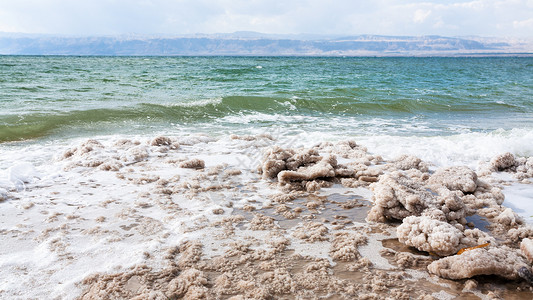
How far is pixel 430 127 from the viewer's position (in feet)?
30.7

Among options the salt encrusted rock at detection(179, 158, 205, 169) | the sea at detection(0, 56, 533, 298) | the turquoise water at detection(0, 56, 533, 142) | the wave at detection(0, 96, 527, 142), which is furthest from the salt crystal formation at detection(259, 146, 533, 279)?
the wave at detection(0, 96, 527, 142)

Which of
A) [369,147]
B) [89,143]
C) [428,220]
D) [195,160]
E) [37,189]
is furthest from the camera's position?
[369,147]

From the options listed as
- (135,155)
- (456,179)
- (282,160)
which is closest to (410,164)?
(456,179)

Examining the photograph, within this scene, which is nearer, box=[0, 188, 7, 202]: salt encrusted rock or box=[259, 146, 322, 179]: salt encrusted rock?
box=[0, 188, 7, 202]: salt encrusted rock

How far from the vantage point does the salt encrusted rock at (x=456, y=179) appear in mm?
3963

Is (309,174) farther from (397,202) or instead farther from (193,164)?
(193,164)

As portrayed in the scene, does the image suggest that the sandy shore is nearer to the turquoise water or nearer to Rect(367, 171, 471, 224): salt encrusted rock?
Rect(367, 171, 471, 224): salt encrusted rock

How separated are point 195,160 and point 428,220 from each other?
313cm

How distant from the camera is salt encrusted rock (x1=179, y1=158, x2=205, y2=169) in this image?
16.0 feet

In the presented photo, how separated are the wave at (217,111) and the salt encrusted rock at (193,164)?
177 inches

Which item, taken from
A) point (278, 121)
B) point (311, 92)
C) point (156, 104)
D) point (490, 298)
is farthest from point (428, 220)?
point (311, 92)

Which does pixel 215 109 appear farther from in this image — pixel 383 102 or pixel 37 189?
pixel 37 189

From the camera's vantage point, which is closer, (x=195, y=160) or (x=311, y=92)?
(x=195, y=160)

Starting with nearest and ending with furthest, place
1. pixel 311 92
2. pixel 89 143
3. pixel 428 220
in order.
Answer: pixel 428 220 → pixel 89 143 → pixel 311 92
